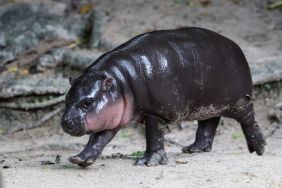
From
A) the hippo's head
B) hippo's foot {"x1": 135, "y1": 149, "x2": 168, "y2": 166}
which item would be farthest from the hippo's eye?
hippo's foot {"x1": 135, "y1": 149, "x2": 168, "y2": 166}

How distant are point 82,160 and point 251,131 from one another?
194 cm

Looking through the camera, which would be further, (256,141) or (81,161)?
(256,141)

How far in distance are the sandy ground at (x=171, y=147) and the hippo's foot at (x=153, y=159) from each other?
0.35ft

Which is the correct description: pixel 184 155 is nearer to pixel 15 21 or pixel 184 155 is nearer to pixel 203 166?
pixel 203 166

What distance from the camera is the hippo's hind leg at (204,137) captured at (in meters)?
7.09

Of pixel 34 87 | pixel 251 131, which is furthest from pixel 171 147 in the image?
pixel 34 87

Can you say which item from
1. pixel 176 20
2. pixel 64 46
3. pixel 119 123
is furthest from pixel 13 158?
pixel 176 20

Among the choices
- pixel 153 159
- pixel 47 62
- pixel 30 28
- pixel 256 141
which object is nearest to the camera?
pixel 153 159

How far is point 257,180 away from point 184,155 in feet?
5.39

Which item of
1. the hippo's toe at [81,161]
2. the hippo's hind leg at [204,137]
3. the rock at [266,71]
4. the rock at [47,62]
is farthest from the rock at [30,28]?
the hippo's toe at [81,161]

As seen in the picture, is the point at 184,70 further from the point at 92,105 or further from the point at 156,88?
the point at 92,105

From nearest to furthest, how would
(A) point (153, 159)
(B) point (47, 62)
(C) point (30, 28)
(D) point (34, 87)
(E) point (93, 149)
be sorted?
(E) point (93, 149), (A) point (153, 159), (D) point (34, 87), (B) point (47, 62), (C) point (30, 28)

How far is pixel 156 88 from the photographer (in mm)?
5883

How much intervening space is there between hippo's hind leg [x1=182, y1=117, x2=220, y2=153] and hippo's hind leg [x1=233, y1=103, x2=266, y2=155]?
1.18 feet
